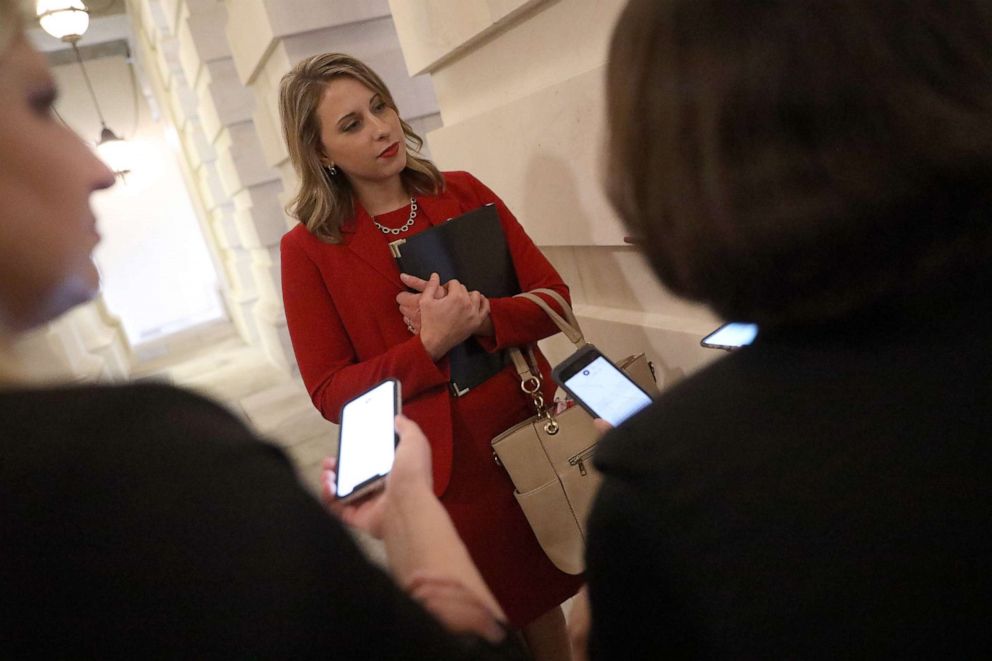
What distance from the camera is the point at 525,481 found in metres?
1.28

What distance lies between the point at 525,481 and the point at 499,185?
103 centimetres

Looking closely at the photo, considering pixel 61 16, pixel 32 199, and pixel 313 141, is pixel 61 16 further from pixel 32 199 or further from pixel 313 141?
pixel 32 199

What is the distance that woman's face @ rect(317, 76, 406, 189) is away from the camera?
1.41 meters

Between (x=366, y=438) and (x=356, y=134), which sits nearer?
(x=366, y=438)

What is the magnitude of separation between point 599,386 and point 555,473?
0.82 feet

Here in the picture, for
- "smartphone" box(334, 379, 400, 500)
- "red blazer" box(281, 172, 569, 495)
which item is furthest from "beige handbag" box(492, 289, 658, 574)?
"smartphone" box(334, 379, 400, 500)

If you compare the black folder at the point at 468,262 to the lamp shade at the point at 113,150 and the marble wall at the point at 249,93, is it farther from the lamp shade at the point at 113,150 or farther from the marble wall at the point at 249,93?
the lamp shade at the point at 113,150

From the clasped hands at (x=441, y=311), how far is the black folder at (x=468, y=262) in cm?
3

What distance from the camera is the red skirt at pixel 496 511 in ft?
4.40

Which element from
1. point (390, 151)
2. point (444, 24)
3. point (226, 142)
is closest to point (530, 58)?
point (444, 24)

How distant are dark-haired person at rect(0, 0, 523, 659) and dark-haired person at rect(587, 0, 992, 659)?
200mm

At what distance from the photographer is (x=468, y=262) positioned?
1.38 meters

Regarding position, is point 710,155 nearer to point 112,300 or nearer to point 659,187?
point 659,187

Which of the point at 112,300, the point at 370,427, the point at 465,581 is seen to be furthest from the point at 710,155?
the point at 112,300
